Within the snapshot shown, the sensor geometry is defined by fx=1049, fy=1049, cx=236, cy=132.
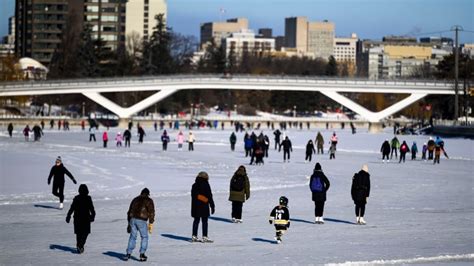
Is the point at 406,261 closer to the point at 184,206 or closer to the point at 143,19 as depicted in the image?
the point at 184,206

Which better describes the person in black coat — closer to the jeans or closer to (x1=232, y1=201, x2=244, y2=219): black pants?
the jeans

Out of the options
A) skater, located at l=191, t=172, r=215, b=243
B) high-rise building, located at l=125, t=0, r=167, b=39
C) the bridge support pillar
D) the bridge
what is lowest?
skater, located at l=191, t=172, r=215, b=243

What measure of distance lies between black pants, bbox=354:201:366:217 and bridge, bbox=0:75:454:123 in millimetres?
80767

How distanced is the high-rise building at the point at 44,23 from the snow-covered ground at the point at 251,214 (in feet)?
376

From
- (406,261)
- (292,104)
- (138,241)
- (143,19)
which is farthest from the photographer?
(143,19)

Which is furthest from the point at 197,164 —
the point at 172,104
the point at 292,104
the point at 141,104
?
the point at 292,104

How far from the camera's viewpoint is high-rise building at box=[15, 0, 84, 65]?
511ft

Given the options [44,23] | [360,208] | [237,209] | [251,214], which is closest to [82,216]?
[237,209]

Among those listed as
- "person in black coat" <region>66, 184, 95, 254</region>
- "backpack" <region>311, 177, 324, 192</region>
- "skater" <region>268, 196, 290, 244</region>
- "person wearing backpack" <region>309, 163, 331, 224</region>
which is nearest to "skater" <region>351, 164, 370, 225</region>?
"person wearing backpack" <region>309, 163, 331, 224</region>

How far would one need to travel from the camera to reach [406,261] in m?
16.1

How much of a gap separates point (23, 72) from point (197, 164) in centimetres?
9145

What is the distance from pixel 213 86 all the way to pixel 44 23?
6054cm

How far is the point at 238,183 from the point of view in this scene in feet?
66.4

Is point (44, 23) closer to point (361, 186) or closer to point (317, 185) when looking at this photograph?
point (317, 185)
